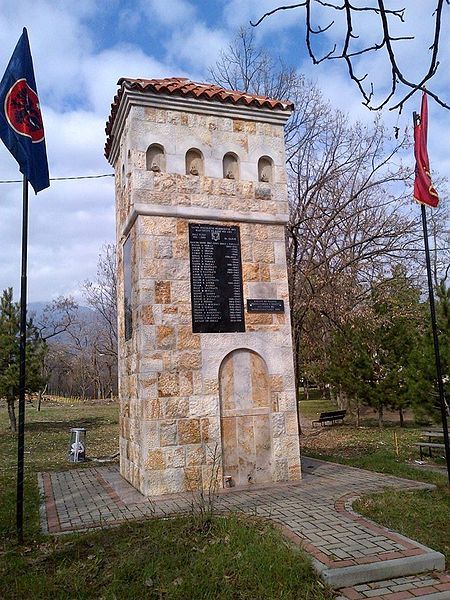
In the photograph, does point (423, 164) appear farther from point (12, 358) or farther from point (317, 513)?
point (12, 358)

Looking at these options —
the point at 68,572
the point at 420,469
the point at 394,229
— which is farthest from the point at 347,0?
the point at 394,229

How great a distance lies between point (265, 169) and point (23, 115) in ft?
12.7

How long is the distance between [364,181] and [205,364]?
1045 cm

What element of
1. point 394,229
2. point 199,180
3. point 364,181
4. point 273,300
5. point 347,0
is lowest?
point 273,300

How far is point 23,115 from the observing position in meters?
5.86

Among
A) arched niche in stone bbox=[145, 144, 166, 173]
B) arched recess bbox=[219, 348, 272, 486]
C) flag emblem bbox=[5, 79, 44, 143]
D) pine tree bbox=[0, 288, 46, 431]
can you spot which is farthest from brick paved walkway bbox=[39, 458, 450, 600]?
pine tree bbox=[0, 288, 46, 431]

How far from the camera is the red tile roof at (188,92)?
7.44 meters

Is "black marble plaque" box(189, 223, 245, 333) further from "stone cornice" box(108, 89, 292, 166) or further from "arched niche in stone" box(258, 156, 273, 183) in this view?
"stone cornice" box(108, 89, 292, 166)

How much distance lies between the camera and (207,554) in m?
4.39

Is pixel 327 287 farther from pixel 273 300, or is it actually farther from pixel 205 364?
pixel 205 364

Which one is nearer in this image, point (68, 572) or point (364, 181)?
point (68, 572)

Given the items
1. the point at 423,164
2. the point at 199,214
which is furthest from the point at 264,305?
the point at 423,164

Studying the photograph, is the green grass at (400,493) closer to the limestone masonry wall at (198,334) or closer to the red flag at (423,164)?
the limestone masonry wall at (198,334)

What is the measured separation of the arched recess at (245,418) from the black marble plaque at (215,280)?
54cm
